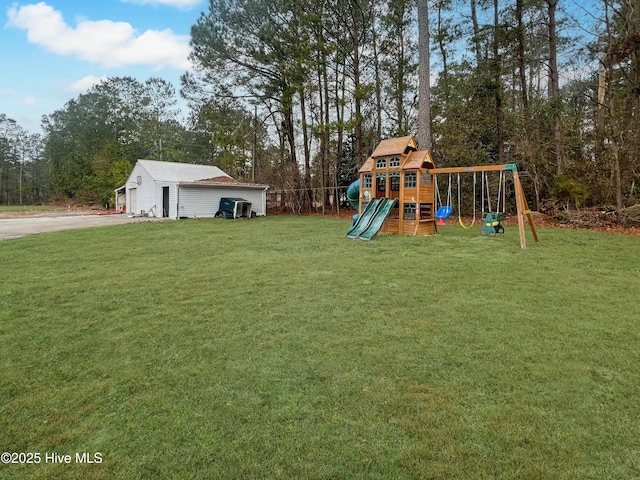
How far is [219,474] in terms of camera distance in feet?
4.33

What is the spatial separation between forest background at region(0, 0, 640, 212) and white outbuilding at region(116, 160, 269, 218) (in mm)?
1742

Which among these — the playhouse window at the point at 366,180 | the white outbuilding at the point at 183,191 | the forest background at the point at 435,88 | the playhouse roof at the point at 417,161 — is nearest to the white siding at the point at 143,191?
the white outbuilding at the point at 183,191

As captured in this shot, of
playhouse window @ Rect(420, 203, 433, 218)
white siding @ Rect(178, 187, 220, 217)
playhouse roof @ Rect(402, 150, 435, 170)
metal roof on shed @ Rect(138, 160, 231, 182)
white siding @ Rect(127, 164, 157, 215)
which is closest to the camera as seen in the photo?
playhouse roof @ Rect(402, 150, 435, 170)

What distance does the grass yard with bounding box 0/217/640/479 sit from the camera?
1.40 m

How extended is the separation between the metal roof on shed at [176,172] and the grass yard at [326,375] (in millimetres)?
13114

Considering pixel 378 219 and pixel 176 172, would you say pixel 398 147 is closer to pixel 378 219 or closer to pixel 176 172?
pixel 378 219

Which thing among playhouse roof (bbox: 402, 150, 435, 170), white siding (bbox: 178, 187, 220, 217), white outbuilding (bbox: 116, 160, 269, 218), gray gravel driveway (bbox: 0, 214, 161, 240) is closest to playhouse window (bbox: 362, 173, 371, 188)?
playhouse roof (bbox: 402, 150, 435, 170)

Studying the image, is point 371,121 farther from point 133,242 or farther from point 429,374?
point 429,374

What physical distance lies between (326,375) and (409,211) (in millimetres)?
6721

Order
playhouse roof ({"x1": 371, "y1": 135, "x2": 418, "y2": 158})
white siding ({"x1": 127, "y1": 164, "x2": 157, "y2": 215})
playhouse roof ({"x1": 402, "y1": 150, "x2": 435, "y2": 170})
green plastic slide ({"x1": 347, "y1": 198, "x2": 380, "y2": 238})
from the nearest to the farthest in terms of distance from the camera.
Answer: green plastic slide ({"x1": 347, "y1": 198, "x2": 380, "y2": 238}) → playhouse roof ({"x1": 402, "y1": 150, "x2": 435, "y2": 170}) → playhouse roof ({"x1": 371, "y1": 135, "x2": 418, "y2": 158}) → white siding ({"x1": 127, "y1": 164, "x2": 157, "y2": 215})

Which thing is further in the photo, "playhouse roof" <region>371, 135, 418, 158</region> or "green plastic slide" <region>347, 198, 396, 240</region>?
"playhouse roof" <region>371, 135, 418, 158</region>

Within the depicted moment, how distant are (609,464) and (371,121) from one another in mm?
17975

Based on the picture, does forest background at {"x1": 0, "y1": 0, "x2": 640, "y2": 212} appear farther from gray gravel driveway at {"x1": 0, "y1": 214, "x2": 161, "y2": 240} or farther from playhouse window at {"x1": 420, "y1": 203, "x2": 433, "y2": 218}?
gray gravel driveway at {"x1": 0, "y1": 214, "x2": 161, "y2": 240}

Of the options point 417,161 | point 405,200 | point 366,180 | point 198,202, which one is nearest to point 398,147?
A: point 417,161
